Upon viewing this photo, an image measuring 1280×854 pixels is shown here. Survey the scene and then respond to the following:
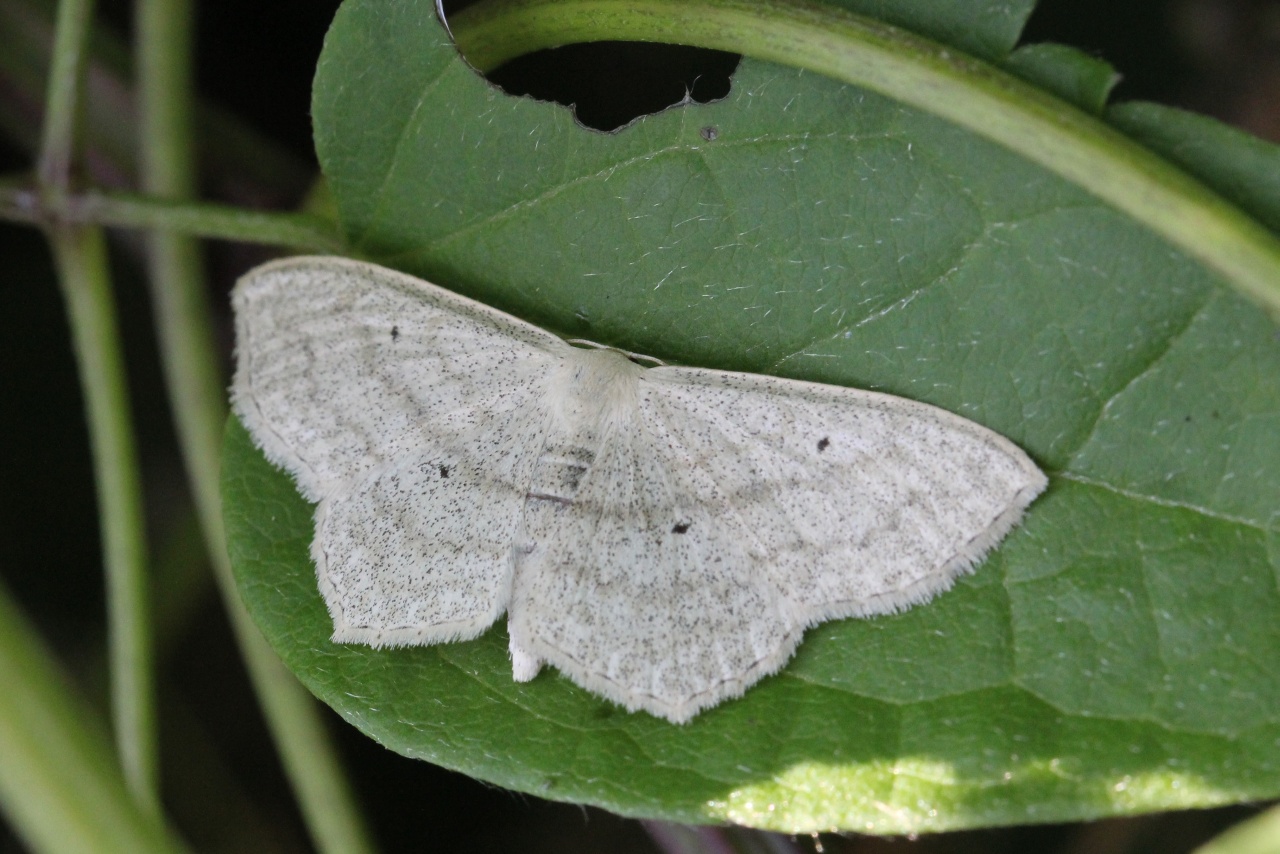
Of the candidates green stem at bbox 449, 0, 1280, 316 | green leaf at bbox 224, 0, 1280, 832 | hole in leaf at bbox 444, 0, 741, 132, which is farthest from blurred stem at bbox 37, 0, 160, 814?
green stem at bbox 449, 0, 1280, 316

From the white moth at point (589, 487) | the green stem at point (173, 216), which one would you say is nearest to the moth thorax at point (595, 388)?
the white moth at point (589, 487)

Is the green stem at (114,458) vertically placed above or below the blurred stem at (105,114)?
below

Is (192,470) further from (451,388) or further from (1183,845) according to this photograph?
(1183,845)

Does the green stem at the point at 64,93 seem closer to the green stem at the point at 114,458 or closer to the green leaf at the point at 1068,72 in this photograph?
the green stem at the point at 114,458

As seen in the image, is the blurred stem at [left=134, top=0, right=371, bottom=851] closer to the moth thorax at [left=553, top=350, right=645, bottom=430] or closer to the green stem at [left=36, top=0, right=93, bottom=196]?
the green stem at [left=36, top=0, right=93, bottom=196]

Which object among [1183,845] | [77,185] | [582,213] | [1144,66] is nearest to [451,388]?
[582,213]

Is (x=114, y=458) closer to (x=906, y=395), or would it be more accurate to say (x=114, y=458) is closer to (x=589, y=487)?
(x=589, y=487)
